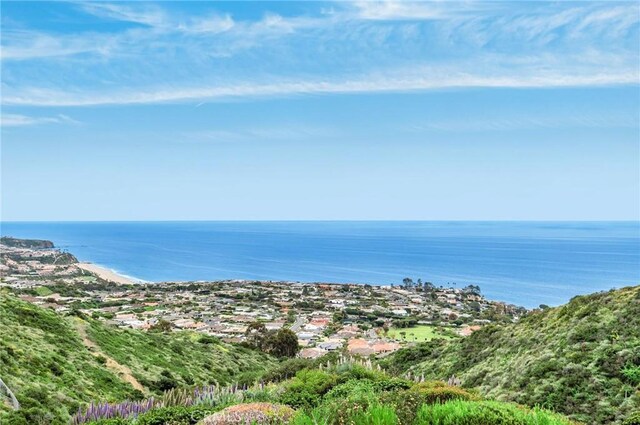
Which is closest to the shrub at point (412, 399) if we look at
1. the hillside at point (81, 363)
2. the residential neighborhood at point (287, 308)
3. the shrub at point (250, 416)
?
the shrub at point (250, 416)

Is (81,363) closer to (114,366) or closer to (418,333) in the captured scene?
(114,366)

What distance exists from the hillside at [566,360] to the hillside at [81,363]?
10.9m

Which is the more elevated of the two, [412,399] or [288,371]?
[412,399]

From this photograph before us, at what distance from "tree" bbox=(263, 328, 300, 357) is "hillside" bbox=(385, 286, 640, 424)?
2007 centimetres

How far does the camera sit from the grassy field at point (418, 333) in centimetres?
5156

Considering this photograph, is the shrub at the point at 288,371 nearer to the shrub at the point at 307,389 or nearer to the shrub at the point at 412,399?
the shrub at the point at 307,389

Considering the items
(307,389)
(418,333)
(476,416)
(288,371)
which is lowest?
(418,333)

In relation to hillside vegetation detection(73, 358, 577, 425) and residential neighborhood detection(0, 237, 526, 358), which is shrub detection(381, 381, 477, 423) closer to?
hillside vegetation detection(73, 358, 577, 425)

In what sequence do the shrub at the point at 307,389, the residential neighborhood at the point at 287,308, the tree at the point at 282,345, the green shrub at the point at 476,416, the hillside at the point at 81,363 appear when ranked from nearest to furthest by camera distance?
the green shrub at the point at 476,416 < the shrub at the point at 307,389 < the hillside at the point at 81,363 < the tree at the point at 282,345 < the residential neighborhood at the point at 287,308

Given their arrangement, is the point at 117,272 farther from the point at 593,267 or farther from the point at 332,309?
the point at 593,267

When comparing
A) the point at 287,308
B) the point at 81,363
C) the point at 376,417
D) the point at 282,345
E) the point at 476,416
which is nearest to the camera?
the point at 376,417

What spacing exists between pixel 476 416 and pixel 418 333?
5217 cm

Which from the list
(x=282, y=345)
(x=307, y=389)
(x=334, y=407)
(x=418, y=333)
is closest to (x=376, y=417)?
(x=334, y=407)

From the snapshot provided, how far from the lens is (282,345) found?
41062 millimetres
